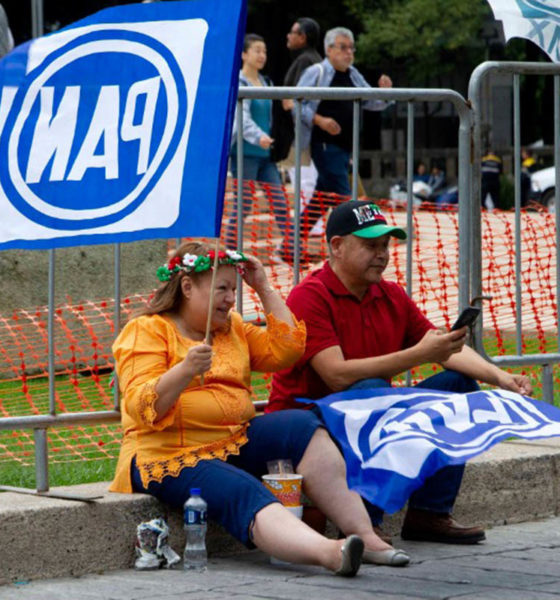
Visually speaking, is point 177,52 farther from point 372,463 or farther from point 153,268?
point 153,268

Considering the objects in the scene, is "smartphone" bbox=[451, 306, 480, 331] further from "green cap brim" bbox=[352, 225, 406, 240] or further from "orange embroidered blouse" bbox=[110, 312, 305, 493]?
"orange embroidered blouse" bbox=[110, 312, 305, 493]

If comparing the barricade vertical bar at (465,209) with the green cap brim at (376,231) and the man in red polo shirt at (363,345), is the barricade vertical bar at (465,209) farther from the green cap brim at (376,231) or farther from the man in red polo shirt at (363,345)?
the green cap brim at (376,231)

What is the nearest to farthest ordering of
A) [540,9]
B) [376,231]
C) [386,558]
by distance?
[386,558]
[376,231]
[540,9]

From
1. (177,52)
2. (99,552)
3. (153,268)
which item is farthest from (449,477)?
(153,268)

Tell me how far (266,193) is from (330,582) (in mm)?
4095

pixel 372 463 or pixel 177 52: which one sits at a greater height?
pixel 177 52

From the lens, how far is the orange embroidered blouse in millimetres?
5273

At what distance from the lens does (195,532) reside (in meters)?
5.23

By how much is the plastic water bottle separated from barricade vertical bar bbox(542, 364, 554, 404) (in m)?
2.08

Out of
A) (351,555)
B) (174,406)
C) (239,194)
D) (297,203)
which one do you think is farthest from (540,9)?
(351,555)

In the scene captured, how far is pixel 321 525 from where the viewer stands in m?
5.71

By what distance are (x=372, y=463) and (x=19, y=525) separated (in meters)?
1.21

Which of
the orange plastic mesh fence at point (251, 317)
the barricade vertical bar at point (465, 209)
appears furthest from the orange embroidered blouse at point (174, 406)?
the barricade vertical bar at point (465, 209)

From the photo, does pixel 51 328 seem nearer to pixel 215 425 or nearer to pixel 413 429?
pixel 215 425
